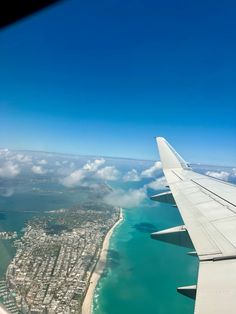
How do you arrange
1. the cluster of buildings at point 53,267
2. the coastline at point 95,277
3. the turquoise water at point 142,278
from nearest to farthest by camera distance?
1. the cluster of buildings at point 53,267
2. the coastline at point 95,277
3. the turquoise water at point 142,278

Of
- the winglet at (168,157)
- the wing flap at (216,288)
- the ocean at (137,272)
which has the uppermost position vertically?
the winglet at (168,157)

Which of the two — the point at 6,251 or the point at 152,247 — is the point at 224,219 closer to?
the point at 6,251

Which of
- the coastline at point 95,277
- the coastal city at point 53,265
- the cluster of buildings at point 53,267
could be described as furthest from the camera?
the coastline at point 95,277

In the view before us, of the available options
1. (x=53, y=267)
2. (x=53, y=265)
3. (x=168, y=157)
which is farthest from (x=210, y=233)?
(x=53, y=265)

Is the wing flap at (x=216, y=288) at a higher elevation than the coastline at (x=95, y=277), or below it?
higher

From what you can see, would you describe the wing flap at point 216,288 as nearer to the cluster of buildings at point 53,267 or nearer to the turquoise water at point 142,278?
the cluster of buildings at point 53,267

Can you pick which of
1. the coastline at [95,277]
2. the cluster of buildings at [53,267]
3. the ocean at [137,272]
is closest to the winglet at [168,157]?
the ocean at [137,272]

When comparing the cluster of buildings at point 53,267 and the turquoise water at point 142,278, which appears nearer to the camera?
the cluster of buildings at point 53,267

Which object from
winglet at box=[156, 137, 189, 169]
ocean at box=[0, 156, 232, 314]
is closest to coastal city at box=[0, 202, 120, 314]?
ocean at box=[0, 156, 232, 314]
